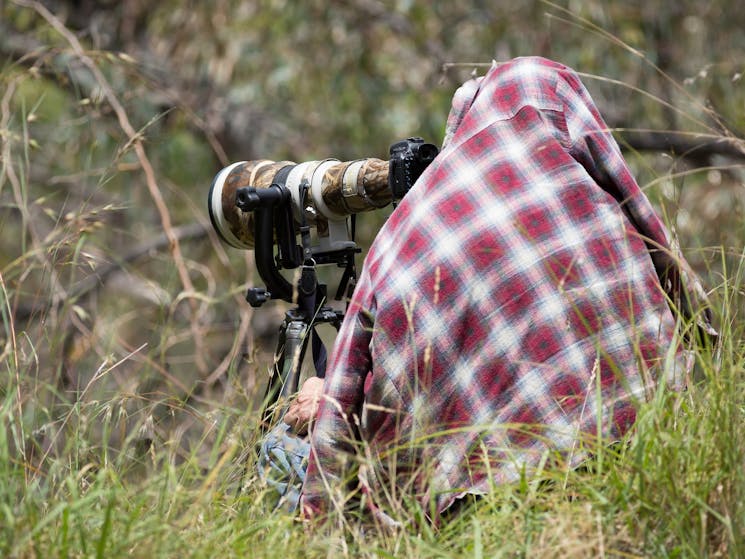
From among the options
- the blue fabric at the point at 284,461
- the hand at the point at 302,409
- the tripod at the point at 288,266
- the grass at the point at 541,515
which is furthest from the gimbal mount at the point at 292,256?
the grass at the point at 541,515

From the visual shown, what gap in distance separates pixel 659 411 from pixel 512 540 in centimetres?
21

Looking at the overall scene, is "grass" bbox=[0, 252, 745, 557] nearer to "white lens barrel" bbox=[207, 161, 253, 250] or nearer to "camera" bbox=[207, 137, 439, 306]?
"camera" bbox=[207, 137, 439, 306]

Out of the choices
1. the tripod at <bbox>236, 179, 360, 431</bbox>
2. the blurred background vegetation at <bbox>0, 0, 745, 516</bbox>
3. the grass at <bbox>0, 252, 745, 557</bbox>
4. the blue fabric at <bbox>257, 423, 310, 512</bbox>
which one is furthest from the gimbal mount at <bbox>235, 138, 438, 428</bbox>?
the blurred background vegetation at <bbox>0, 0, 745, 516</bbox>

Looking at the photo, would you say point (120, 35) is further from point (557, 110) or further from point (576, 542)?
point (576, 542)

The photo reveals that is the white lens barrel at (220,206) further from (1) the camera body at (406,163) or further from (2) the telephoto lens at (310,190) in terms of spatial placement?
(1) the camera body at (406,163)

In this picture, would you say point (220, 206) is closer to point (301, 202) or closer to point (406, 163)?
point (301, 202)

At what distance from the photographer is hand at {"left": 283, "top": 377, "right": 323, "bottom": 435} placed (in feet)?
5.05

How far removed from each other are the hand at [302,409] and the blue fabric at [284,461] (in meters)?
0.05

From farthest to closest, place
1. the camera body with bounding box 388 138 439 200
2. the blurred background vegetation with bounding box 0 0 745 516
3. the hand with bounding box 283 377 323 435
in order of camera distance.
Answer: the blurred background vegetation with bounding box 0 0 745 516 → the camera body with bounding box 388 138 439 200 → the hand with bounding box 283 377 323 435

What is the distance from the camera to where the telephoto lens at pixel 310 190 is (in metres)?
1.75

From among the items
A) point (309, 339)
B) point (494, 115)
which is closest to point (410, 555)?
point (494, 115)

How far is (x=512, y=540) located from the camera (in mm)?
1168

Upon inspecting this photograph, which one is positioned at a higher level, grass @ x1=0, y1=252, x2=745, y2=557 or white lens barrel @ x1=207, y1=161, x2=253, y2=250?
white lens barrel @ x1=207, y1=161, x2=253, y2=250

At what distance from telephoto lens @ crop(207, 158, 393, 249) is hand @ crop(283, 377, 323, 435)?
1.09 ft
